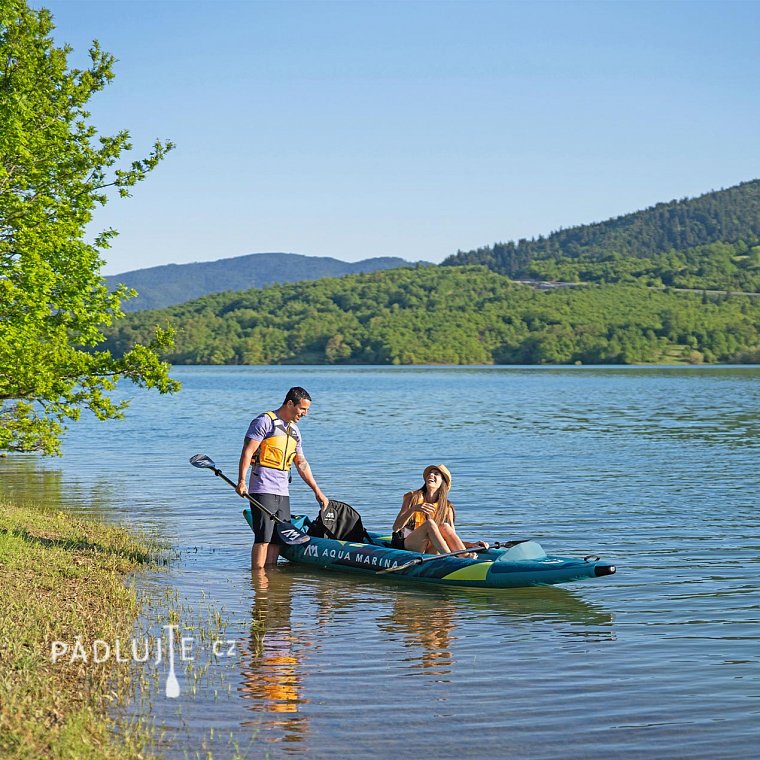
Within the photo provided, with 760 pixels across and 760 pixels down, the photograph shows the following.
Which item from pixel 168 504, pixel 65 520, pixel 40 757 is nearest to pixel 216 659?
pixel 40 757

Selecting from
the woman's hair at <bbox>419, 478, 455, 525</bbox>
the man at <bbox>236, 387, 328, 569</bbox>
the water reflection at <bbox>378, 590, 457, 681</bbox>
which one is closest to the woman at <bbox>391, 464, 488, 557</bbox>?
the woman's hair at <bbox>419, 478, 455, 525</bbox>

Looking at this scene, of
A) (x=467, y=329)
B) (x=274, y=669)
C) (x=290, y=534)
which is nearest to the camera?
(x=274, y=669)

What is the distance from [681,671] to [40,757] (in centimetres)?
525

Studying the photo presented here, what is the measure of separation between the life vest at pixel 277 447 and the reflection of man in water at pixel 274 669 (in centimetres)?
144

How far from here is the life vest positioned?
1198 centimetres

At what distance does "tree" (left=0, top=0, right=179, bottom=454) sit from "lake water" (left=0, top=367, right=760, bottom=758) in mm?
2719

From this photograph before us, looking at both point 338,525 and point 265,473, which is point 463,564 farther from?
point 265,473

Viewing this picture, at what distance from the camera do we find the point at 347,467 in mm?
27891

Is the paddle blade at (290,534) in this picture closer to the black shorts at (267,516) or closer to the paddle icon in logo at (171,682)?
the black shorts at (267,516)

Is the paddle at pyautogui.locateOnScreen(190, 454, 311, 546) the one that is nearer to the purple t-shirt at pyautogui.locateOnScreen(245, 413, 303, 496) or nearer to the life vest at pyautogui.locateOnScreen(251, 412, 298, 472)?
the purple t-shirt at pyautogui.locateOnScreen(245, 413, 303, 496)

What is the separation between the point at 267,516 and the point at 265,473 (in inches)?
24.2

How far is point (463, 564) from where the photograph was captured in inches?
472

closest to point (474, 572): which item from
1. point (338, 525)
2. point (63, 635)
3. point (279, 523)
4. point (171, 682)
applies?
point (338, 525)

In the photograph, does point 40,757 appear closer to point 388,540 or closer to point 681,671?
point 681,671
